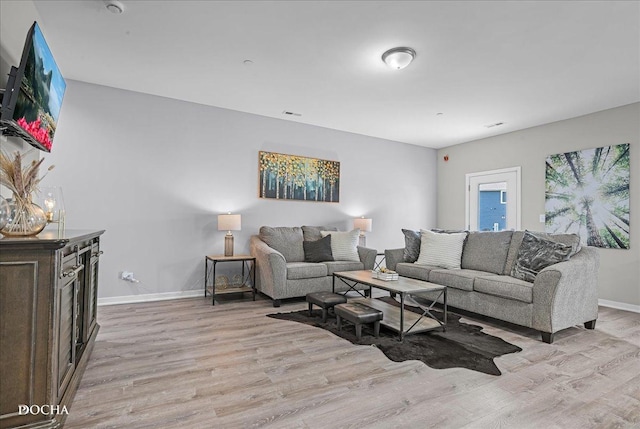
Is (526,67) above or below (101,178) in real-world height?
above

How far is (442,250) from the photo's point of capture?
442 cm

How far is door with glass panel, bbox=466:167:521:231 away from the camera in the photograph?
224 inches

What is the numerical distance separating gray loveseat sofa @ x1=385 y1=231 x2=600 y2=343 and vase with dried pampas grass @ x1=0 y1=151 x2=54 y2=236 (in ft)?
12.0

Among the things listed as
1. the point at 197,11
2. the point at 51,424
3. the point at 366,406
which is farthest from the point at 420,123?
the point at 51,424

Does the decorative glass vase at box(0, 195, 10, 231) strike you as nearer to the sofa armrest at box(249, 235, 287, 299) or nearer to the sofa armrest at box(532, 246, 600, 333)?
the sofa armrest at box(249, 235, 287, 299)

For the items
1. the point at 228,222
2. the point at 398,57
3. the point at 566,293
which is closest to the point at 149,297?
the point at 228,222

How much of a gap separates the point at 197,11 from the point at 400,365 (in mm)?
3047

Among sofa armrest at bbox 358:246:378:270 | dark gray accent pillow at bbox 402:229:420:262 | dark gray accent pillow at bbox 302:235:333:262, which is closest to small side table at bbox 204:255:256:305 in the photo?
dark gray accent pillow at bbox 302:235:333:262

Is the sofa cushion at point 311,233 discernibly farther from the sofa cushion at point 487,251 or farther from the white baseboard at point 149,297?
the sofa cushion at point 487,251

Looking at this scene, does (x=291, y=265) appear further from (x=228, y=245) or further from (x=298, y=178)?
(x=298, y=178)

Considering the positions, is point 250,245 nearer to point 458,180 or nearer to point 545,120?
point 458,180

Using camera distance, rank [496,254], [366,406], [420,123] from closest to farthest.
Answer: [366,406]
[496,254]
[420,123]

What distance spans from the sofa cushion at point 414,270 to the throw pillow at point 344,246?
0.67m

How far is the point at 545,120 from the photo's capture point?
512cm
